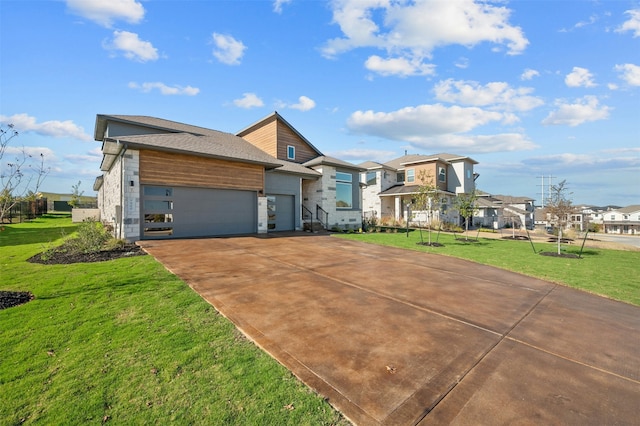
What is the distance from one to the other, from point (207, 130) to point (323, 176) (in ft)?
30.8

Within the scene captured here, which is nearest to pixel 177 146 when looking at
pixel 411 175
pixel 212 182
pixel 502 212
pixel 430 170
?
pixel 212 182

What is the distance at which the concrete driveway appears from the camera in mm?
2309

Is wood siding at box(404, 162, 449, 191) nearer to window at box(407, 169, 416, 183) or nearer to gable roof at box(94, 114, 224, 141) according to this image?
window at box(407, 169, 416, 183)

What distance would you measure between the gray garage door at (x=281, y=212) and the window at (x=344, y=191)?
11.8 feet

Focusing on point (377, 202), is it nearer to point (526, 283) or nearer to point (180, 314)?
point (526, 283)

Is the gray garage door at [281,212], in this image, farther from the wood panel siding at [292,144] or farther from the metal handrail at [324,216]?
the wood panel siding at [292,144]

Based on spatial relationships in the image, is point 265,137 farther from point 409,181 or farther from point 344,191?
→ point 409,181

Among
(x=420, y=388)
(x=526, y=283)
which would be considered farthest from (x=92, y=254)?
(x=526, y=283)

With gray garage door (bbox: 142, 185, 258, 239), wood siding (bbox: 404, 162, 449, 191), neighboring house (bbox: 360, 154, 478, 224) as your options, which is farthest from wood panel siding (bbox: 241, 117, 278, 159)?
wood siding (bbox: 404, 162, 449, 191)

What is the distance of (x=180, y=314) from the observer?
12.8ft

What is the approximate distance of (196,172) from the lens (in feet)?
41.4

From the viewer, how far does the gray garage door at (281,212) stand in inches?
645

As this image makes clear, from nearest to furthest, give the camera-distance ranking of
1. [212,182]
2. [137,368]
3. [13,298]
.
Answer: [137,368]
[13,298]
[212,182]

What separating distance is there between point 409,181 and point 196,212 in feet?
75.9
